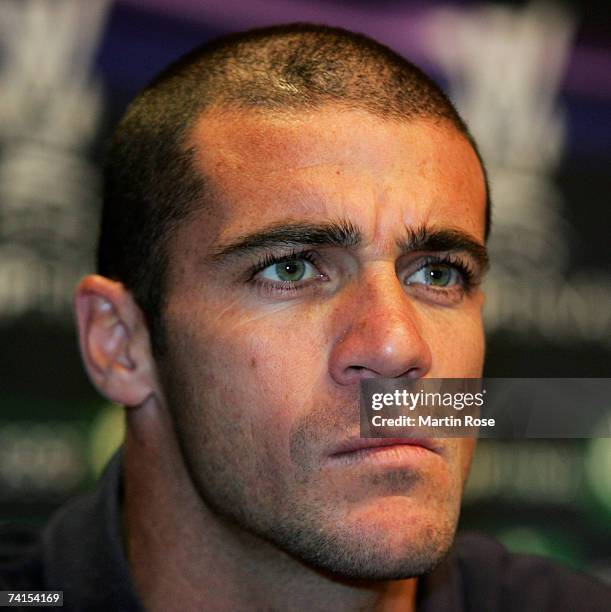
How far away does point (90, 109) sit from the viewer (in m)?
2.17

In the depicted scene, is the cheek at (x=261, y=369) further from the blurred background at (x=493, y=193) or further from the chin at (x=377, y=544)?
the blurred background at (x=493, y=193)

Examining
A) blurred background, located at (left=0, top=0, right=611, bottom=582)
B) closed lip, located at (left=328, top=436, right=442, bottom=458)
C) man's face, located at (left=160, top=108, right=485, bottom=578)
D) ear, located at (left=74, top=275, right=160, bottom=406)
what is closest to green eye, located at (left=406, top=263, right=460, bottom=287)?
man's face, located at (left=160, top=108, right=485, bottom=578)

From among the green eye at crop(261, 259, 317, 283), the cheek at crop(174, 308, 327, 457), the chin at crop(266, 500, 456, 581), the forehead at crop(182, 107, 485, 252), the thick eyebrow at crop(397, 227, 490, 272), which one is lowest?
the chin at crop(266, 500, 456, 581)

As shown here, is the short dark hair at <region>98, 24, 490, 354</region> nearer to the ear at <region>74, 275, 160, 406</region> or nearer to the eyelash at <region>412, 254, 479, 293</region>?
the ear at <region>74, 275, 160, 406</region>

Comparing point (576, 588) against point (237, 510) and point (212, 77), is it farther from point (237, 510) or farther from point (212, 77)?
point (212, 77)

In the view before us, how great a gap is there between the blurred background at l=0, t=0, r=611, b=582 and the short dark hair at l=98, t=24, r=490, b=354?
56 centimetres

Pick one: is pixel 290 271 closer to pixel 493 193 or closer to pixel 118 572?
pixel 118 572

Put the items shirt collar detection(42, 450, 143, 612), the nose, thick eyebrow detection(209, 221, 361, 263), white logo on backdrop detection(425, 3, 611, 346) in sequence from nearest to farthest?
the nose < thick eyebrow detection(209, 221, 361, 263) < shirt collar detection(42, 450, 143, 612) < white logo on backdrop detection(425, 3, 611, 346)

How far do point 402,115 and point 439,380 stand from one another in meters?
0.42

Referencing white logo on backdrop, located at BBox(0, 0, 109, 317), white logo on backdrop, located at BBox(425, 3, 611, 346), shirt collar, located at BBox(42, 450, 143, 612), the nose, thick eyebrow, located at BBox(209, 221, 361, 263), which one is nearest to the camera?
the nose

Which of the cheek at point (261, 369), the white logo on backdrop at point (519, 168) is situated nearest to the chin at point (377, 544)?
the cheek at point (261, 369)

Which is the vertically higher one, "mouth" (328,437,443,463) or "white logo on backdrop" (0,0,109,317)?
"white logo on backdrop" (0,0,109,317)

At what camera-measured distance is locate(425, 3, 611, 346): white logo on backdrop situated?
2.40m

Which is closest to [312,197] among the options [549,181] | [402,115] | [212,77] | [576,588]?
[402,115]
